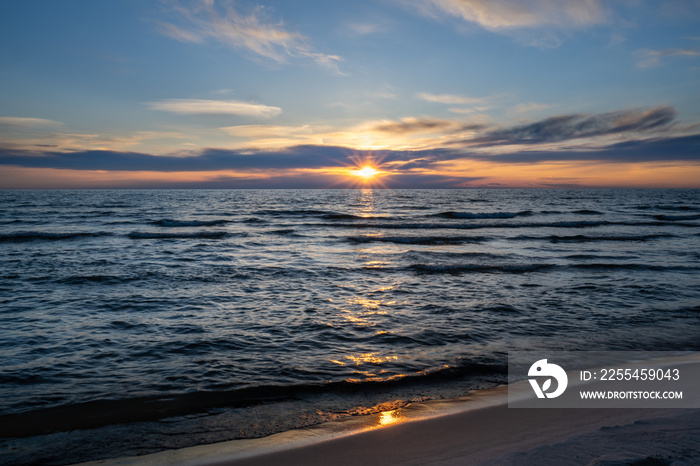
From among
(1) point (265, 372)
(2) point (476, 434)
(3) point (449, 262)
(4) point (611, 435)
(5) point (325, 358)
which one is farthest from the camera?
(3) point (449, 262)

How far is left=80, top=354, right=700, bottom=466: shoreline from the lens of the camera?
3.90 metres

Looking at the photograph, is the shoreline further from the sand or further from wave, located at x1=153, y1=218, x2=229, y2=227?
wave, located at x1=153, y1=218, x2=229, y2=227

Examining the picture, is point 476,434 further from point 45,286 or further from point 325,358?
point 45,286


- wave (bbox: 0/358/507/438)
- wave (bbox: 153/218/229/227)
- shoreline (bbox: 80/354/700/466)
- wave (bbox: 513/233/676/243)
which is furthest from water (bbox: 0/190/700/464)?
wave (bbox: 153/218/229/227)

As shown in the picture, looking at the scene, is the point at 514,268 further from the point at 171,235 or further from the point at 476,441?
the point at 171,235

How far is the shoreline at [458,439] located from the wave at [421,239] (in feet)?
70.2

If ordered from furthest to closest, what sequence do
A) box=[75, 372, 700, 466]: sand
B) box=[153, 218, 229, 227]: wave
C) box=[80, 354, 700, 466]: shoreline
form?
1. box=[153, 218, 229, 227]: wave
2. box=[80, 354, 700, 466]: shoreline
3. box=[75, 372, 700, 466]: sand

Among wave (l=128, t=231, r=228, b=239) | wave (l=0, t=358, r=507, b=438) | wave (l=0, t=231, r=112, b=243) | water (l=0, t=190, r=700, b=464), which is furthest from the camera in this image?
wave (l=128, t=231, r=228, b=239)

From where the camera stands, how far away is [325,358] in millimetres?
7254

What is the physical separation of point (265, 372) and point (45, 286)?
34.0 ft

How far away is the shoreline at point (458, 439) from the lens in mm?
3896

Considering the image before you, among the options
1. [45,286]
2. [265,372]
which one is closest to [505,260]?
[265,372]

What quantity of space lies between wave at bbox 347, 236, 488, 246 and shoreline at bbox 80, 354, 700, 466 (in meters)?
21.4

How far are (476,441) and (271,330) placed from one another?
535 centimetres
